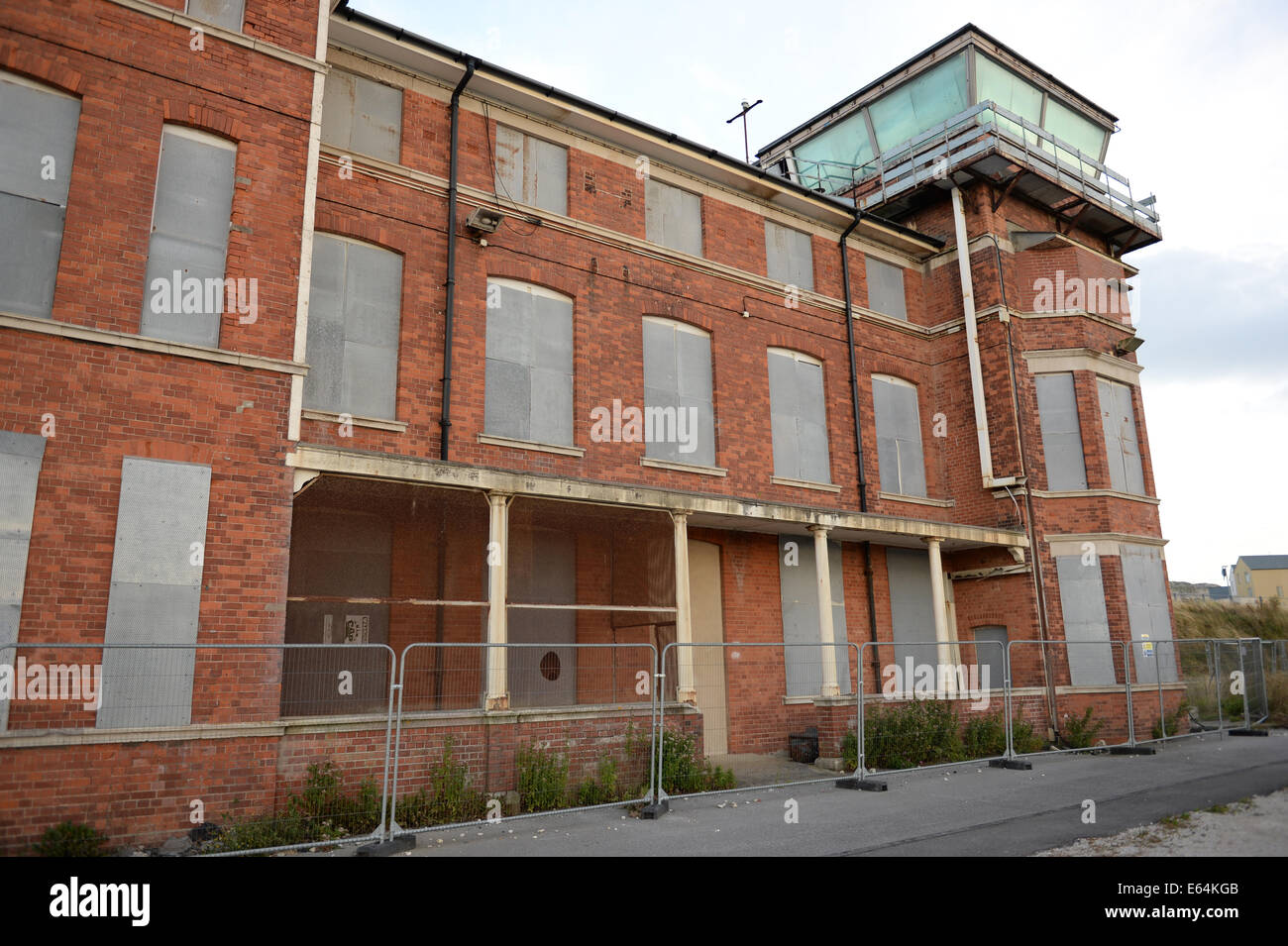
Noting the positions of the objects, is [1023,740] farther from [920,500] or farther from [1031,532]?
[920,500]

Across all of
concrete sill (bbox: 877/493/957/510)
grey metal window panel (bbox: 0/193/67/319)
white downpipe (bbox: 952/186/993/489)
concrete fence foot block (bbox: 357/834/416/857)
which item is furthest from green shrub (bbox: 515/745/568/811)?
white downpipe (bbox: 952/186/993/489)

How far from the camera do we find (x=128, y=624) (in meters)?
8.47

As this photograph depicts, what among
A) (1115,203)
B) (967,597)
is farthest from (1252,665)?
(1115,203)

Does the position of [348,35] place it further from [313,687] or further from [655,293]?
[313,687]

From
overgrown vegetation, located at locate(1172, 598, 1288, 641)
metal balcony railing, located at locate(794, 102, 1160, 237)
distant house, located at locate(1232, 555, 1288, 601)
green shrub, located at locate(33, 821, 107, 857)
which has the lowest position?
green shrub, located at locate(33, 821, 107, 857)

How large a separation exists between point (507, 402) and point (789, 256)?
7.25 meters

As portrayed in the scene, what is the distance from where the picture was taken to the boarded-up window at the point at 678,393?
1475 centimetres

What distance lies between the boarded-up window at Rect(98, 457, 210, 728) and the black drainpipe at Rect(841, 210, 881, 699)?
11.7 metres

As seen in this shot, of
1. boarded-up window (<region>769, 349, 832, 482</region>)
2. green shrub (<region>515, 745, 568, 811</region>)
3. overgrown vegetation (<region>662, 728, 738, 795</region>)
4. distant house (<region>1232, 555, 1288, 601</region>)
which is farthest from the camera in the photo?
distant house (<region>1232, 555, 1288, 601</region>)

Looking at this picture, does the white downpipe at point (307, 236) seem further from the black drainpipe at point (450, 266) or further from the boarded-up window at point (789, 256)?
the boarded-up window at point (789, 256)

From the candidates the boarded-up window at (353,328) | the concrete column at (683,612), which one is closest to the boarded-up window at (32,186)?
the boarded-up window at (353,328)

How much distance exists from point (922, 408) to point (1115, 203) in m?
7.00

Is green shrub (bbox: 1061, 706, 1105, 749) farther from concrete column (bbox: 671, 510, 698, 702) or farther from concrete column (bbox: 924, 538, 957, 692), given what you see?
concrete column (bbox: 671, 510, 698, 702)

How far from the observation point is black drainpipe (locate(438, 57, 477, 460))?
12.3m
